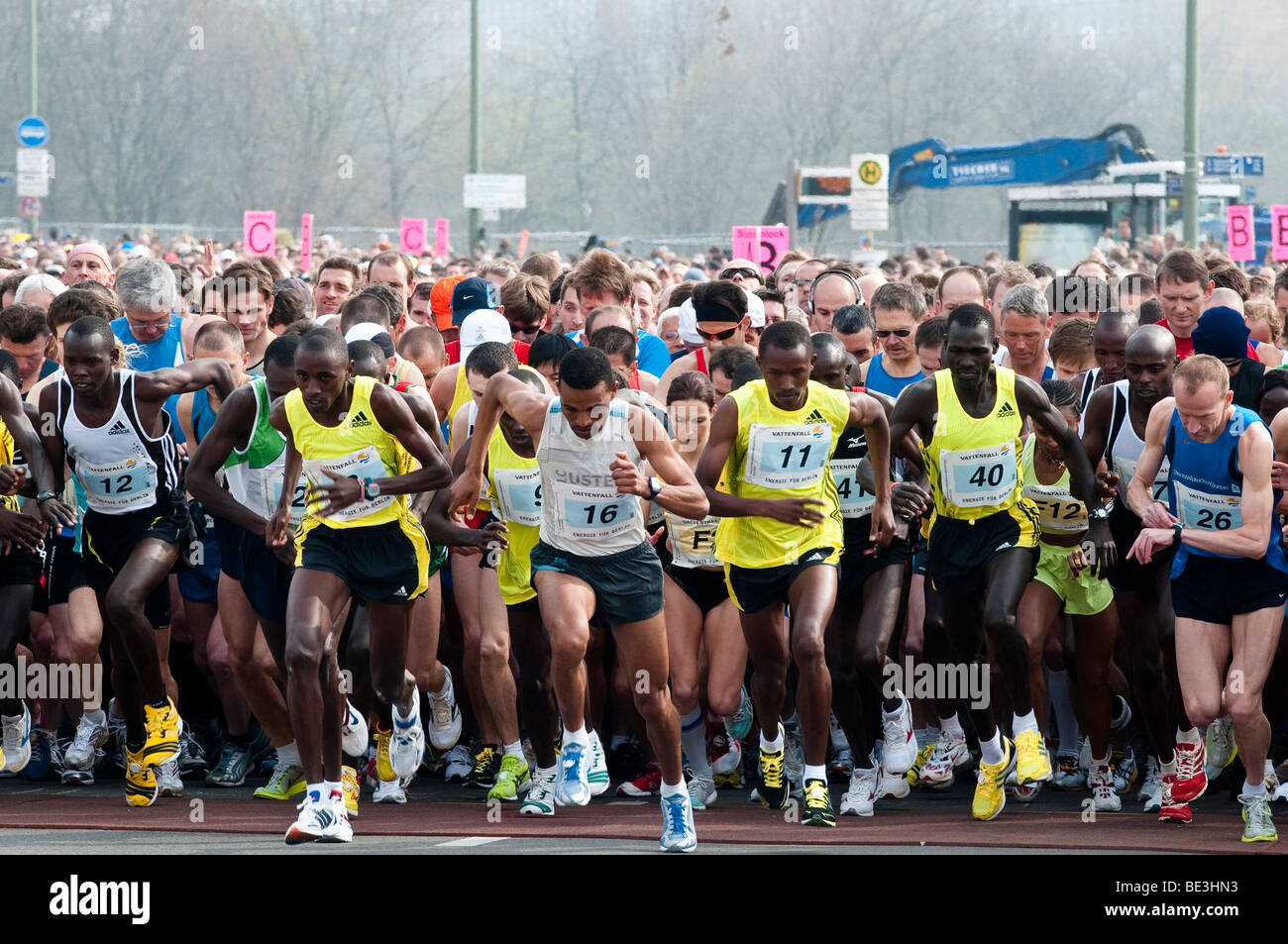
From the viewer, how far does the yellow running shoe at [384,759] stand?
8477mm

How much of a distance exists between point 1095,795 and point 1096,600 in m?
0.88

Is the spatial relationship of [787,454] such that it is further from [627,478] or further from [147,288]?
[147,288]

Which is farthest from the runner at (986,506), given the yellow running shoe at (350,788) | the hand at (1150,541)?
the yellow running shoe at (350,788)

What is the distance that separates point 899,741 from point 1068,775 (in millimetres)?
1029

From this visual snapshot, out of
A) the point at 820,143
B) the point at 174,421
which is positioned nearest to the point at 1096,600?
the point at 174,421

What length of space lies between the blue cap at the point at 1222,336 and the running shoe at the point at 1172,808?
77.3 inches

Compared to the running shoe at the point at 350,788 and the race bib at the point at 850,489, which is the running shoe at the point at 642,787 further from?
the race bib at the point at 850,489

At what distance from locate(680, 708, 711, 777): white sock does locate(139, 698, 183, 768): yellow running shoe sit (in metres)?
2.35

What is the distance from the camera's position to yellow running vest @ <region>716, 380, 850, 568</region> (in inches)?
309

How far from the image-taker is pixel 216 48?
60312mm

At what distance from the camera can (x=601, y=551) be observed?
752 centimetres

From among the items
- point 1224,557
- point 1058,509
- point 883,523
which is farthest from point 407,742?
point 1224,557

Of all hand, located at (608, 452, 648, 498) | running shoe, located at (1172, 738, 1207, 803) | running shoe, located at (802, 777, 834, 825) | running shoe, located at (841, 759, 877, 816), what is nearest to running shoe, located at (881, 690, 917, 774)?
running shoe, located at (841, 759, 877, 816)

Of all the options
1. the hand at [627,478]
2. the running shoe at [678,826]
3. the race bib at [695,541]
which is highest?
the hand at [627,478]
